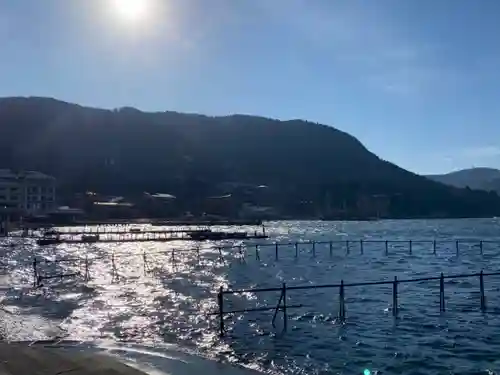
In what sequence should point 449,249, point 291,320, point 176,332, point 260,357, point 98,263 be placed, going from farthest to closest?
1. point 449,249
2. point 98,263
3. point 291,320
4. point 176,332
5. point 260,357

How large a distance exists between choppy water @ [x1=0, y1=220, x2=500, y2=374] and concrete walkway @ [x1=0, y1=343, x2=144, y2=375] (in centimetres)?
419

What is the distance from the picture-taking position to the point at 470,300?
1486 inches

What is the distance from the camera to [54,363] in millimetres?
19172

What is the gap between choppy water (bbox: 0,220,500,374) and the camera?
23266 millimetres

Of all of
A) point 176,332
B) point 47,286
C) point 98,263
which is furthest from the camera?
point 98,263

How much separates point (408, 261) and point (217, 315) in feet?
143

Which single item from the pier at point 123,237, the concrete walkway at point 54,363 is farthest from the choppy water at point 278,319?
the pier at point 123,237

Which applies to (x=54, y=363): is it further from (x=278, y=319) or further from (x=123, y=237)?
(x=123, y=237)

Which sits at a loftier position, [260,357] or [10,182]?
[10,182]

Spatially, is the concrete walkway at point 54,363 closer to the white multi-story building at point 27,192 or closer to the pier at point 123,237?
the pier at point 123,237

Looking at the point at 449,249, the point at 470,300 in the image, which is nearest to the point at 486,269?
the point at 470,300

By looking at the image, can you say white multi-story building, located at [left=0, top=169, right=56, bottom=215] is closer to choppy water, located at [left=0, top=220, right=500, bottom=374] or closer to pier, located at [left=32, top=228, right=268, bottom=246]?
pier, located at [left=32, top=228, right=268, bottom=246]

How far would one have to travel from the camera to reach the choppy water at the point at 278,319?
23.3 meters

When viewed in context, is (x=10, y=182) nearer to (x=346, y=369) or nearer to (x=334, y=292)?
(x=334, y=292)
